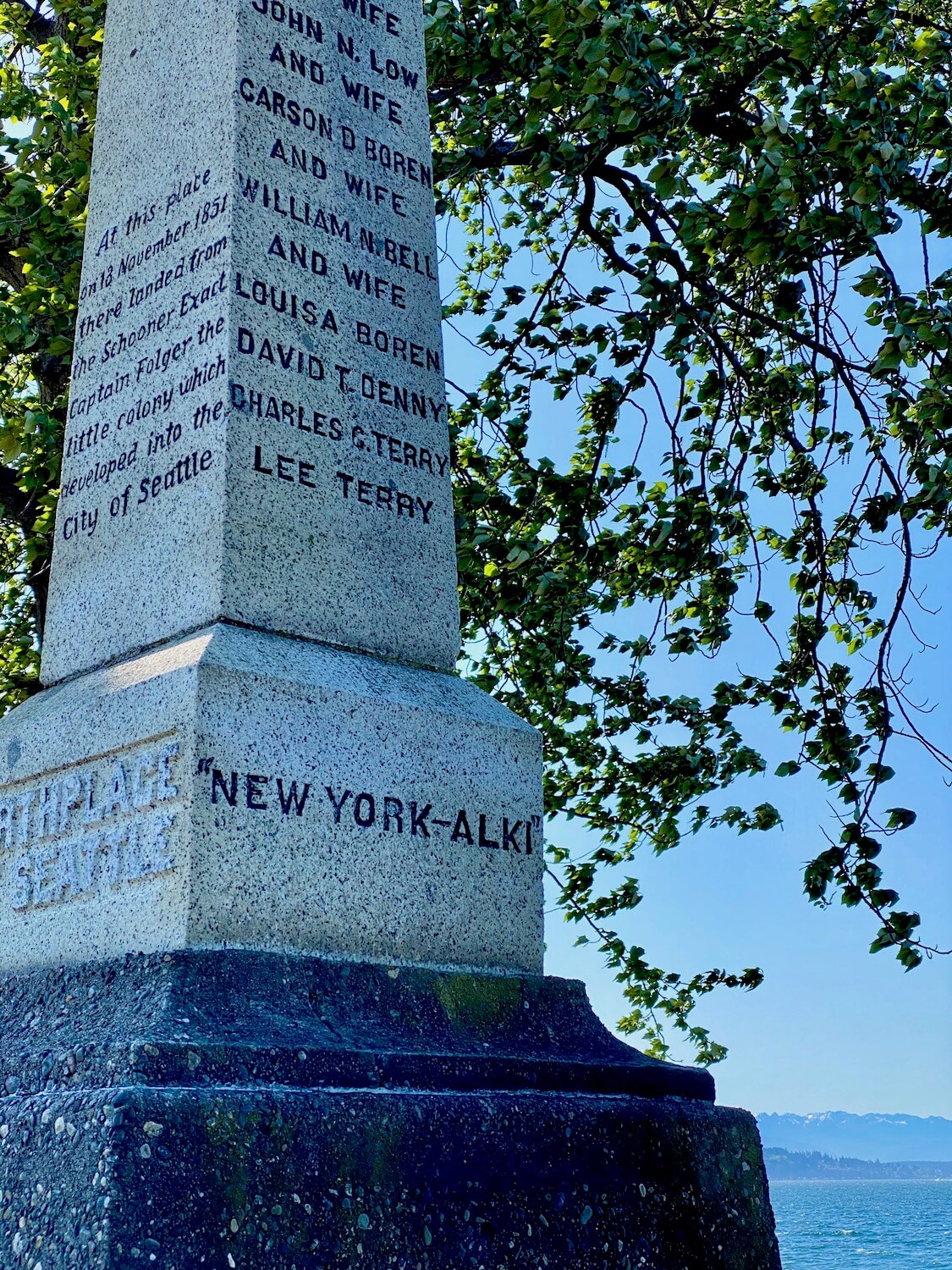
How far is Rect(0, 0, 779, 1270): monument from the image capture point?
2.87m

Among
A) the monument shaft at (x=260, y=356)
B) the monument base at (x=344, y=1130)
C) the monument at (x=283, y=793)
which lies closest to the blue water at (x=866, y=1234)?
the monument base at (x=344, y=1130)

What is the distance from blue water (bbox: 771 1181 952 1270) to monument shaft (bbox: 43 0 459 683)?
49.0m

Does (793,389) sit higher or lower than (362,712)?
higher

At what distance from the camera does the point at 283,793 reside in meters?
3.44

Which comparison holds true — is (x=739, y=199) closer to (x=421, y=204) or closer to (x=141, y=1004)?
(x=421, y=204)

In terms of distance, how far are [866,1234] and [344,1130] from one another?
397ft

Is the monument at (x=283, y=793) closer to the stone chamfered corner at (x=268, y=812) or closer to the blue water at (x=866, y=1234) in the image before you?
the stone chamfered corner at (x=268, y=812)

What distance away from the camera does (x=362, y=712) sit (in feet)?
12.1

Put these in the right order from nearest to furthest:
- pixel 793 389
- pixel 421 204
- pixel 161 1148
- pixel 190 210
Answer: pixel 161 1148
pixel 190 210
pixel 421 204
pixel 793 389

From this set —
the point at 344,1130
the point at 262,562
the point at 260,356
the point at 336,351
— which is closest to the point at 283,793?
the point at 262,562

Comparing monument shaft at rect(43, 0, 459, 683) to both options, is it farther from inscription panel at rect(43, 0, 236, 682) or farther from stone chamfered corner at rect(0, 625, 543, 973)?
stone chamfered corner at rect(0, 625, 543, 973)

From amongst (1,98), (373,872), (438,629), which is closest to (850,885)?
(438,629)

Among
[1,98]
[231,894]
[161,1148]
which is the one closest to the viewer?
[161,1148]

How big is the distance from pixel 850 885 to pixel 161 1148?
5.55m
